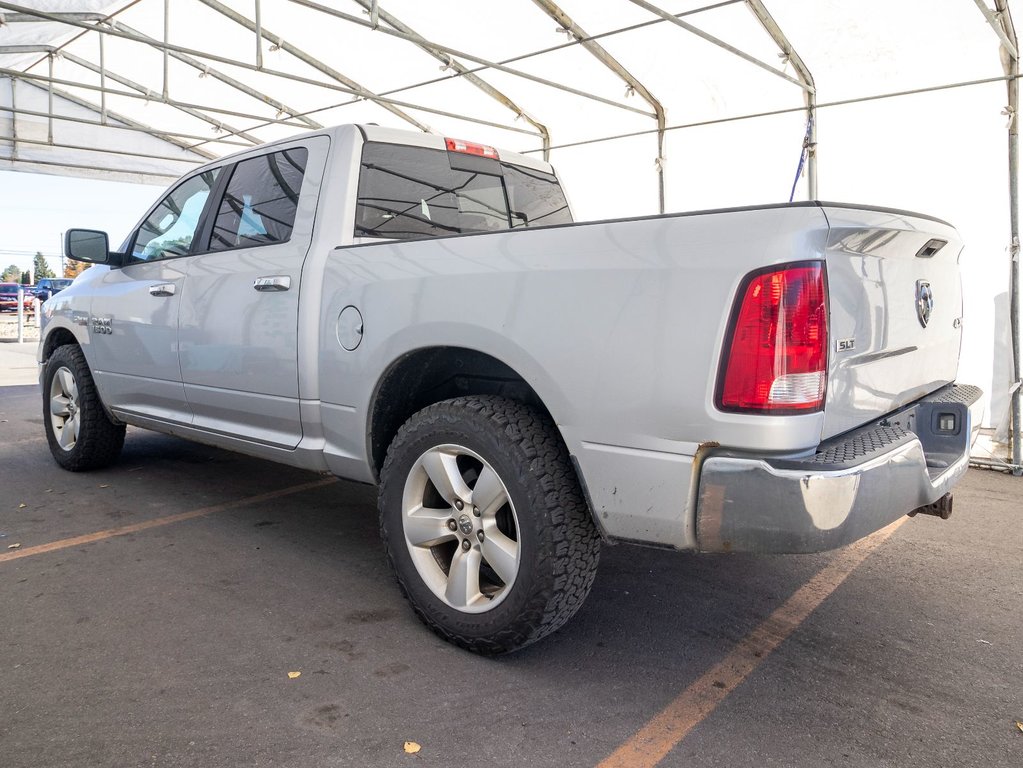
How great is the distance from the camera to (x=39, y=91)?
47.5 ft

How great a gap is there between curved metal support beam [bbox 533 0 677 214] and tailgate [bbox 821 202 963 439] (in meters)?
5.59

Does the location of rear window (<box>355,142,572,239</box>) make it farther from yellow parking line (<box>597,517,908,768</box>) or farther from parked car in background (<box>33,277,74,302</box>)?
parked car in background (<box>33,277,74,302</box>)

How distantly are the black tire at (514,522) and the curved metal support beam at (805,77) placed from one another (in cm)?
588

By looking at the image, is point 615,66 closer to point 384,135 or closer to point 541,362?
point 384,135

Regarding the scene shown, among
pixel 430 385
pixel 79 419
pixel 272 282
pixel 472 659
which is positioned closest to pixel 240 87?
pixel 79 419

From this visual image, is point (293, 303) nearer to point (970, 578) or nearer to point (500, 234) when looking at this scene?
point (500, 234)

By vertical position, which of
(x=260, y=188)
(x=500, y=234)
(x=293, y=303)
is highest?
(x=260, y=188)

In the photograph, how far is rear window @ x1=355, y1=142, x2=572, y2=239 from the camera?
332cm

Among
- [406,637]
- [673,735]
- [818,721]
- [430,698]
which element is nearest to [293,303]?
[406,637]

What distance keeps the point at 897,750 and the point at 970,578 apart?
1.65 meters

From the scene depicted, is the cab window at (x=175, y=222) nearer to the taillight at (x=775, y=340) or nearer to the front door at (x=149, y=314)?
the front door at (x=149, y=314)

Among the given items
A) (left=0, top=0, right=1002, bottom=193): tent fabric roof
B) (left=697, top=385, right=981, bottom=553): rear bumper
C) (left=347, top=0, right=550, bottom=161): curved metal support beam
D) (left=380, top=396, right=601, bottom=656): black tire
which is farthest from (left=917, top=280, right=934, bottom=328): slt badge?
(left=347, top=0, right=550, bottom=161): curved metal support beam

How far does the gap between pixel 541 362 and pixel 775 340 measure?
2.25 feet

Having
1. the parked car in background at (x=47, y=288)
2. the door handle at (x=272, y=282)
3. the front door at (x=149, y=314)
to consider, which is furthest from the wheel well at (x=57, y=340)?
the parked car in background at (x=47, y=288)
